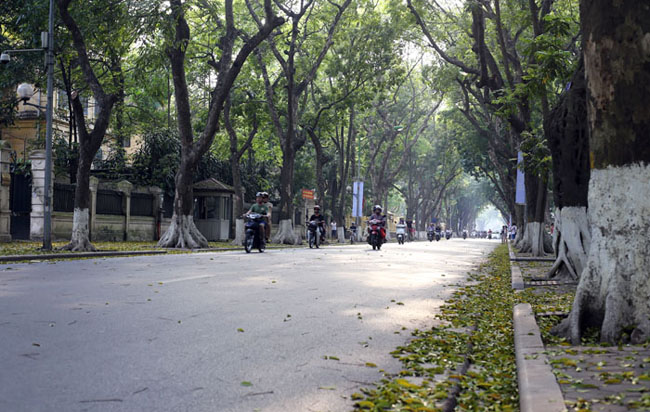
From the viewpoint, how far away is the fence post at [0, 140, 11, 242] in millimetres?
23781

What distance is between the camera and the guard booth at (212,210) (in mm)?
34719

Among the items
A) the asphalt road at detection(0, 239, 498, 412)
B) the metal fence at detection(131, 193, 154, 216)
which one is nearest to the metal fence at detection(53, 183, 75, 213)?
the metal fence at detection(131, 193, 154, 216)

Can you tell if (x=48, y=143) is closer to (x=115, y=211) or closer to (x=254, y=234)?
(x=254, y=234)

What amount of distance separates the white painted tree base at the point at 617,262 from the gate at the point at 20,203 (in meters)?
24.1

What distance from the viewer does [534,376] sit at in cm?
406

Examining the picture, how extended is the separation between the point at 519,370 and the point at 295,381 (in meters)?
1.44

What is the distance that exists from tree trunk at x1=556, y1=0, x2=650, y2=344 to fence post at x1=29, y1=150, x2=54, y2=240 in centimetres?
2309

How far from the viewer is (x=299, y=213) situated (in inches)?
1993

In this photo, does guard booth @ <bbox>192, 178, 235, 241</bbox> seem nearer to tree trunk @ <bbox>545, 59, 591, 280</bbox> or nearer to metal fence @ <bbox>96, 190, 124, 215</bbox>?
metal fence @ <bbox>96, 190, 124, 215</bbox>

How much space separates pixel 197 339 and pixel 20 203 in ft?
75.8

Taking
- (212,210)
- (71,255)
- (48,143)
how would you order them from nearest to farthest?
(71,255)
(48,143)
(212,210)

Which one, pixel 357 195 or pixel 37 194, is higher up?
pixel 357 195

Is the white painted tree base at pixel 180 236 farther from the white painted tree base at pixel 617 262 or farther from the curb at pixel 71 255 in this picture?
the white painted tree base at pixel 617 262

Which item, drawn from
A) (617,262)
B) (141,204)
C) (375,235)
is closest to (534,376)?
(617,262)
